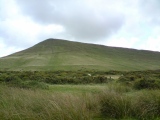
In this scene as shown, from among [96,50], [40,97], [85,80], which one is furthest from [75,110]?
[96,50]

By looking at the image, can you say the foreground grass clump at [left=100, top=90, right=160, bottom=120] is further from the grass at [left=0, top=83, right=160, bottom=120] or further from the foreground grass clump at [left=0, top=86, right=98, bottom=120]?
the foreground grass clump at [left=0, top=86, right=98, bottom=120]

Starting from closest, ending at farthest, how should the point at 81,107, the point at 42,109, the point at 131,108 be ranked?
the point at 81,107
the point at 42,109
the point at 131,108

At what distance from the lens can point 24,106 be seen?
6824mm

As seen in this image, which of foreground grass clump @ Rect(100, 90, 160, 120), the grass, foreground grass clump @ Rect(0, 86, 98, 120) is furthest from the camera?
foreground grass clump @ Rect(100, 90, 160, 120)

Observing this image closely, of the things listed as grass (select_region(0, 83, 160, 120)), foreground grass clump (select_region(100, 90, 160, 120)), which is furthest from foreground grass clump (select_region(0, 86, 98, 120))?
foreground grass clump (select_region(100, 90, 160, 120))

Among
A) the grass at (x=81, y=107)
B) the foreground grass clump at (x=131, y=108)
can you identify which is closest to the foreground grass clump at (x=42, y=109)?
the grass at (x=81, y=107)

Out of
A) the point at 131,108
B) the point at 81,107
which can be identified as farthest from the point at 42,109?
the point at 131,108

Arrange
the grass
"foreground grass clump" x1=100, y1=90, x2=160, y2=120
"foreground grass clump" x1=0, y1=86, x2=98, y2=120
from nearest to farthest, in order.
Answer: "foreground grass clump" x1=0, y1=86, x2=98, y2=120, the grass, "foreground grass clump" x1=100, y1=90, x2=160, y2=120

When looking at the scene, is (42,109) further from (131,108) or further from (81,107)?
(131,108)

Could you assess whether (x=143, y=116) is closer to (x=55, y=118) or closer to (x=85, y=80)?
(x=55, y=118)

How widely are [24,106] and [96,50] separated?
131018 millimetres

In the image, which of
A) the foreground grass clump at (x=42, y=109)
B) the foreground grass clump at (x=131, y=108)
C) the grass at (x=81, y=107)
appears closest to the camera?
the foreground grass clump at (x=42, y=109)

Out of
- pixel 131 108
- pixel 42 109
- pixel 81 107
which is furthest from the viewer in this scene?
pixel 131 108

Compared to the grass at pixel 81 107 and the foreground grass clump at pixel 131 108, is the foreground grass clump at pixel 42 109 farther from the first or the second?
the foreground grass clump at pixel 131 108
